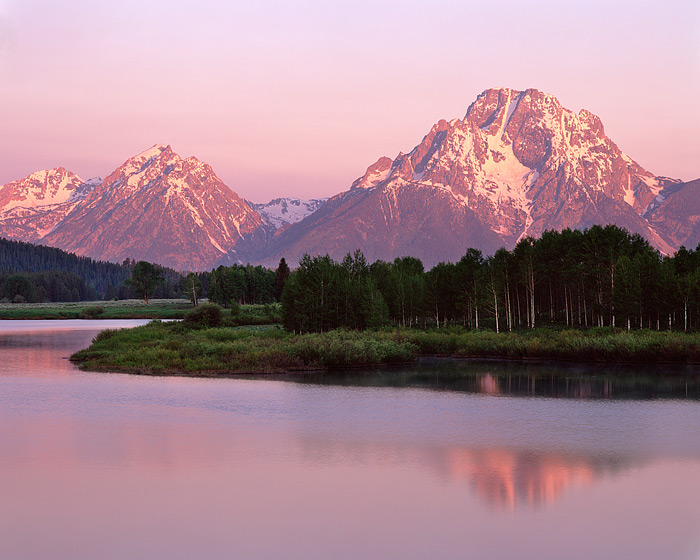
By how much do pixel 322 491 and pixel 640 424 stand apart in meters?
19.6

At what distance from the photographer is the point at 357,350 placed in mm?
63781

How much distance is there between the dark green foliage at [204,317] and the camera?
325 feet

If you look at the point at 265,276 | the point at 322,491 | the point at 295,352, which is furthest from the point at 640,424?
the point at 265,276

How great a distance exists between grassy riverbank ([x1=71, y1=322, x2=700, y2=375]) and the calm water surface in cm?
1304

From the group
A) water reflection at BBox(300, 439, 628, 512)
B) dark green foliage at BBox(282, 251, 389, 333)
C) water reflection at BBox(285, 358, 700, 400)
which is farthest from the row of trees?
water reflection at BBox(300, 439, 628, 512)

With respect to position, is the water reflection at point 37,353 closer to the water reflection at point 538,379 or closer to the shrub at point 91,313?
the water reflection at point 538,379

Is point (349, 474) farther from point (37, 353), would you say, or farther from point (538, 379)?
point (37, 353)

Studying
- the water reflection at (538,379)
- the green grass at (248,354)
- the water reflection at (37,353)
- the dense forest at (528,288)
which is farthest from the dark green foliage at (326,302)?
the water reflection at (37,353)

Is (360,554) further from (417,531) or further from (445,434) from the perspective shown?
(445,434)

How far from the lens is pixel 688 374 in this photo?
57.4 metres

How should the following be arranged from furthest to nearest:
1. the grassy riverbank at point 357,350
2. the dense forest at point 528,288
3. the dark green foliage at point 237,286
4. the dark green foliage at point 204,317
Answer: the dark green foliage at point 237,286 < the dark green foliage at point 204,317 < the dense forest at point 528,288 < the grassy riverbank at point 357,350

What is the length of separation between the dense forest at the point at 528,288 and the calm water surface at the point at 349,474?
35.7 metres

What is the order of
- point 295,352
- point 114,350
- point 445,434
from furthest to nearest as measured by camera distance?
point 114,350 → point 295,352 → point 445,434

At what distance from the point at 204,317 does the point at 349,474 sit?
7696cm
